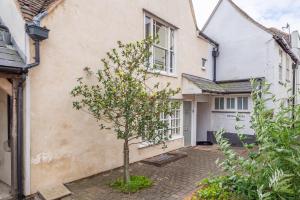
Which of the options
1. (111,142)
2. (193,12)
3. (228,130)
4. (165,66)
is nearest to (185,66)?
(165,66)

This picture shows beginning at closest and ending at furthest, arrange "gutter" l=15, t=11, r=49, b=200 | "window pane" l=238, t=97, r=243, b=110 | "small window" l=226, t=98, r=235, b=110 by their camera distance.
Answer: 1. "gutter" l=15, t=11, r=49, b=200
2. "window pane" l=238, t=97, r=243, b=110
3. "small window" l=226, t=98, r=235, b=110

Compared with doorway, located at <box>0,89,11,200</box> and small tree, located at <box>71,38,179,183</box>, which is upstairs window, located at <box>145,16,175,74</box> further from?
doorway, located at <box>0,89,11,200</box>

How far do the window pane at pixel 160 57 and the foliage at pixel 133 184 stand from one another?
5.56 m

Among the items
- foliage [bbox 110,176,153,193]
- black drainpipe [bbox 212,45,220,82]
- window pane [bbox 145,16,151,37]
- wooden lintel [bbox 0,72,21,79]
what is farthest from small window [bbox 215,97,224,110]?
wooden lintel [bbox 0,72,21,79]

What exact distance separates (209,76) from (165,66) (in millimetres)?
5303

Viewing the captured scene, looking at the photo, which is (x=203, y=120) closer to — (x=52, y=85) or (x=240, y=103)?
(x=240, y=103)

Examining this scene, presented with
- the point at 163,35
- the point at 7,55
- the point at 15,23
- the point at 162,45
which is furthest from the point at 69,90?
the point at 163,35

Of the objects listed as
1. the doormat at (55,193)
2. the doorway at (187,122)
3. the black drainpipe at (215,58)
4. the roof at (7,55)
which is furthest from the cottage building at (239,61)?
the roof at (7,55)

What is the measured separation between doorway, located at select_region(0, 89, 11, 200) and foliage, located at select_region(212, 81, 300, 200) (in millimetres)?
6113

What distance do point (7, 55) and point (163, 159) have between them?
7.04 meters

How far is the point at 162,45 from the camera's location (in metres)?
12.0

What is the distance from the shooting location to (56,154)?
23.6 ft

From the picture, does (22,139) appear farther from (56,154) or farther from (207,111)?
(207,111)

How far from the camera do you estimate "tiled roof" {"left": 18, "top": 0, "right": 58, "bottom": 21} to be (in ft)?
21.6
